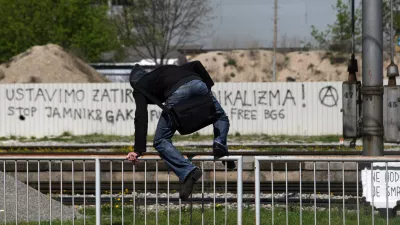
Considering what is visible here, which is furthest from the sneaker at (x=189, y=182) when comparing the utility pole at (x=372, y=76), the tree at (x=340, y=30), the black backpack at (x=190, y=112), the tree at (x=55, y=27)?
the tree at (x=340, y=30)

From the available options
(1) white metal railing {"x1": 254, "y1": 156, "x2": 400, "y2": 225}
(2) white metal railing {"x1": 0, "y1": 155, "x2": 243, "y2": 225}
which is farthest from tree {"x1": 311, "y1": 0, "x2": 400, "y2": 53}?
(1) white metal railing {"x1": 254, "y1": 156, "x2": 400, "y2": 225}

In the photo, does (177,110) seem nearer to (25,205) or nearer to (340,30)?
(25,205)

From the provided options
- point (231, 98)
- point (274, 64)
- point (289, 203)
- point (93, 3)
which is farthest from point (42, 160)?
point (93, 3)

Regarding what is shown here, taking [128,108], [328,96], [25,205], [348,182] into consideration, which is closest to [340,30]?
[328,96]

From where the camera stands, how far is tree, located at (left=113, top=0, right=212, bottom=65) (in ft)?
175

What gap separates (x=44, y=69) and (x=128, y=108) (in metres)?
9.98

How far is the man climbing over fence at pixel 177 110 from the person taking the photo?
866 cm

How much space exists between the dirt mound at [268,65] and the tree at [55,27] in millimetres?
6331

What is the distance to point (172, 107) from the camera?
8.68 metres

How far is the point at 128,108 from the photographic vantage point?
3334 centimetres

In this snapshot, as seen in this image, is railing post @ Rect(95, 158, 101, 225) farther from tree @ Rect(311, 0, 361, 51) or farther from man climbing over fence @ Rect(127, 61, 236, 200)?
tree @ Rect(311, 0, 361, 51)

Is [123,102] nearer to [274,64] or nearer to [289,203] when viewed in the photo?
[274,64]

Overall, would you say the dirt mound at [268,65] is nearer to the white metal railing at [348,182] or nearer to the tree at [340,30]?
the tree at [340,30]

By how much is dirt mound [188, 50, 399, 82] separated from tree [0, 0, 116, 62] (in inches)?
249
